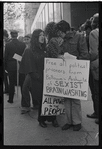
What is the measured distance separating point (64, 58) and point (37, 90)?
3.69 feet

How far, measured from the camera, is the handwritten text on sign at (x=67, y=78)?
385 cm

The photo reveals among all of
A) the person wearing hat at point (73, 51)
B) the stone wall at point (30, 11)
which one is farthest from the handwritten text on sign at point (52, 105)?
the stone wall at point (30, 11)

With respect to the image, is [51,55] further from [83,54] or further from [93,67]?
[93,67]

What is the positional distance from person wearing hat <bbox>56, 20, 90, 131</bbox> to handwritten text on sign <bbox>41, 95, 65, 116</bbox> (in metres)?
0.18

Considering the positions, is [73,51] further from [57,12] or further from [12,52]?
[57,12]

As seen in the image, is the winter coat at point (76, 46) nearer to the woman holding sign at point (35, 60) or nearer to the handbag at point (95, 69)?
the handbag at point (95, 69)

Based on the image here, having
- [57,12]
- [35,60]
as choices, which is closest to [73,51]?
[35,60]

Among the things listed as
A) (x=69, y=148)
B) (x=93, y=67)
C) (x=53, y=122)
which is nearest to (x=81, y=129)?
(x=53, y=122)

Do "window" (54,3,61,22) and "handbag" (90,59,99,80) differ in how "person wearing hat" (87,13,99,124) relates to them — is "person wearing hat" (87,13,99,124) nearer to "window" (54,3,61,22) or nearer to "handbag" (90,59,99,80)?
"handbag" (90,59,99,80)

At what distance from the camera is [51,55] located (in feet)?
13.2

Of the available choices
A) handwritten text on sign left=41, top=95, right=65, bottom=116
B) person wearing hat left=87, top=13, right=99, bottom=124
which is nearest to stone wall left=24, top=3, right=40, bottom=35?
person wearing hat left=87, top=13, right=99, bottom=124

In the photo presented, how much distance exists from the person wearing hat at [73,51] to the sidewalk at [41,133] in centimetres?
18

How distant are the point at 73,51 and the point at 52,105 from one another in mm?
992

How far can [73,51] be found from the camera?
400 cm
